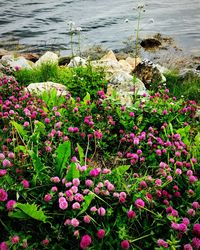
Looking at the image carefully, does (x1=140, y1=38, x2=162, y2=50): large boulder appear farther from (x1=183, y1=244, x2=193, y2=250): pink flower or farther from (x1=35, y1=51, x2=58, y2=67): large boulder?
(x1=183, y1=244, x2=193, y2=250): pink flower

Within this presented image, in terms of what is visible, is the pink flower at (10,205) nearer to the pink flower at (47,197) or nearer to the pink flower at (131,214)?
the pink flower at (47,197)

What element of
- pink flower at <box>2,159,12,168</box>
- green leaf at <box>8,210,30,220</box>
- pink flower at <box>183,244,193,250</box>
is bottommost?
pink flower at <box>183,244,193,250</box>

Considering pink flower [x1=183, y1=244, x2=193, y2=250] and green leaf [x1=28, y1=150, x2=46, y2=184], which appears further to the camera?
green leaf [x1=28, y1=150, x2=46, y2=184]

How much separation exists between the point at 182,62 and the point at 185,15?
9500 mm

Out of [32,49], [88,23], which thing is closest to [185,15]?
[88,23]

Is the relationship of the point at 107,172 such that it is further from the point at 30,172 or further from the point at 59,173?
Result: the point at 30,172

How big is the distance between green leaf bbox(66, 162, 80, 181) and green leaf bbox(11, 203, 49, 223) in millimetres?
419

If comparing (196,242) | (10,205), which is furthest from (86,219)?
(196,242)

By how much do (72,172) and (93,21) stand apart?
53.6ft

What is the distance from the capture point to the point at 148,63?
696cm

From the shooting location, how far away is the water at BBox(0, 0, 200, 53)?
1409 cm

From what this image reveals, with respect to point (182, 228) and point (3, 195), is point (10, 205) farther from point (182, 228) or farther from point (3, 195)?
point (182, 228)

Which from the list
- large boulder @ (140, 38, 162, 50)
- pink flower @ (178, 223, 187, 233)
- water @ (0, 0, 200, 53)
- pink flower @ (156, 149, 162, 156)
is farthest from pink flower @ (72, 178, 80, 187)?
large boulder @ (140, 38, 162, 50)

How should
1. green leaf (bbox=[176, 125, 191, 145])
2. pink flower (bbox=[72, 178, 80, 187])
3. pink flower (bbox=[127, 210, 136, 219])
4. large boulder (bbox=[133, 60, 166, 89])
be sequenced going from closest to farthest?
pink flower (bbox=[127, 210, 136, 219]), pink flower (bbox=[72, 178, 80, 187]), green leaf (bbox=[176, 125, 191, 145]), large boulder (bbox=[133, 60, 166, 89])
